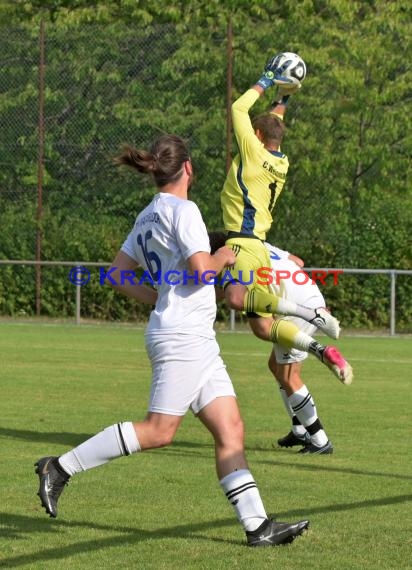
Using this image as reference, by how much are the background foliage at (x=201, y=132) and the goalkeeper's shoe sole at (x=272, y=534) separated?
17849mm

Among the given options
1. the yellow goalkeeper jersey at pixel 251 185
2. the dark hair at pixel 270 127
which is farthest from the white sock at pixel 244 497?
the dark hair at pixel 270 127

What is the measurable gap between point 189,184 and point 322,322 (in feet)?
7.38

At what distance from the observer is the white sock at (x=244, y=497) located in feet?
21.2

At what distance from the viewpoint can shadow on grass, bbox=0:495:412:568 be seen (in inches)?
253

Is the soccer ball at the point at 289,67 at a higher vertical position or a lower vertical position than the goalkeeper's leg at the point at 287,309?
higher

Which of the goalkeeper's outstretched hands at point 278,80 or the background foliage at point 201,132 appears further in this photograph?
the background foliage at point 201,132

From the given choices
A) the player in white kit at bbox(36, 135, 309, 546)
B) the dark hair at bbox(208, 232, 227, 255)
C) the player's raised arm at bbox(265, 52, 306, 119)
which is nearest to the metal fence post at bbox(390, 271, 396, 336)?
the player's raised arm at bbox(265, 52, 306, 119)

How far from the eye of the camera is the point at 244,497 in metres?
6.47

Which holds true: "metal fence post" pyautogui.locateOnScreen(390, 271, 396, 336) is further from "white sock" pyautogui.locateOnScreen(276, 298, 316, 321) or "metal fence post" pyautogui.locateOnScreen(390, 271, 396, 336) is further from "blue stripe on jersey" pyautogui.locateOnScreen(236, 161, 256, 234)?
"white sock" pyautogui.locateOnScreen(276, 298, 316, 321)

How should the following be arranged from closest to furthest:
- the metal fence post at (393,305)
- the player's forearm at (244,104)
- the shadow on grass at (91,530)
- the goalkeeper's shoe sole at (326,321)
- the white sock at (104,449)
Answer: the shadow on grass at (91,530) < the white sock at (104,449) < the goalkeeper's shoe sole at (326,321) < the player's forearm at (244,104) < the metal fence post at (393,305)

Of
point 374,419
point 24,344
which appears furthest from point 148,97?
point 374,419

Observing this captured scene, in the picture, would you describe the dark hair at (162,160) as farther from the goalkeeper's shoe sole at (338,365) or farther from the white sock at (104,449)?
the goalkeeper's shoe sole at (338,365)

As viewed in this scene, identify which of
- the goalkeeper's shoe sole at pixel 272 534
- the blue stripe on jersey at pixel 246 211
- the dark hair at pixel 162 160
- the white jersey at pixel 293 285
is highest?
the dark hair at pixel 162 160

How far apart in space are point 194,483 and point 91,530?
1.62 meters
